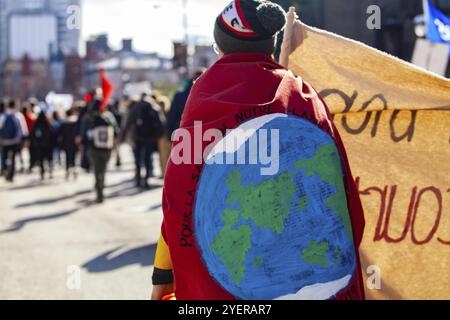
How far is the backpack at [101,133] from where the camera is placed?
14906mm

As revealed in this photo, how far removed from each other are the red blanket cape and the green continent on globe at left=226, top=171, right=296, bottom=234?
129mm

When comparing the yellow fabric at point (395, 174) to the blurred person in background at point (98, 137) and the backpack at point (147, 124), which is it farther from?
the backpack at point (147, 124)

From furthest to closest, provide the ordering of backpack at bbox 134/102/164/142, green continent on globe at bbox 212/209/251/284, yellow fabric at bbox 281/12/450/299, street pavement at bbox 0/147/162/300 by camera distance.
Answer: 1. backpack at bbox 134/102/164/142
2. street pavement at bbox 0/147/162/300
3. yellow fabric at bbox 281/12/450/299
4. green continent on globe at bbox 212/209/251/284

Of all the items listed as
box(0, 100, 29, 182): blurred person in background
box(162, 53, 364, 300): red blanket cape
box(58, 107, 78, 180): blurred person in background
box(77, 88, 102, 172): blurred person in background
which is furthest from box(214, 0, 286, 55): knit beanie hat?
box(58, 107, 78, 180): blurred person in background

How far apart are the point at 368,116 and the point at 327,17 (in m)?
36.6

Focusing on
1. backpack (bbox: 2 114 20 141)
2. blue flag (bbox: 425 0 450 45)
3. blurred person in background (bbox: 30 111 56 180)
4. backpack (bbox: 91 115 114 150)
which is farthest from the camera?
blurred person in background (bbox: 30 111 56 180)

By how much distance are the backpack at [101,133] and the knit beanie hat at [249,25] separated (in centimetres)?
1199

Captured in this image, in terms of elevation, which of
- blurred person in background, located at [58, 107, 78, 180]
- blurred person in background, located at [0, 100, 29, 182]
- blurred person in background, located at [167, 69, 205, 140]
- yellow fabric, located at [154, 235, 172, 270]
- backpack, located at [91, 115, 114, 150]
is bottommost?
blurred person in background, located at [58, 107, 78, 180]

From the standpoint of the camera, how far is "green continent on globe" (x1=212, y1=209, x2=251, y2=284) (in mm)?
2820

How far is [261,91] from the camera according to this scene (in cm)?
293

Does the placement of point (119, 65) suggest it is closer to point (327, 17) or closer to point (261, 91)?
point (327, 17)

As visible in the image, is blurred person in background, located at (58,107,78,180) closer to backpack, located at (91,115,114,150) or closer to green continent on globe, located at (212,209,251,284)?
backpack, located at (91,115,114,150)
